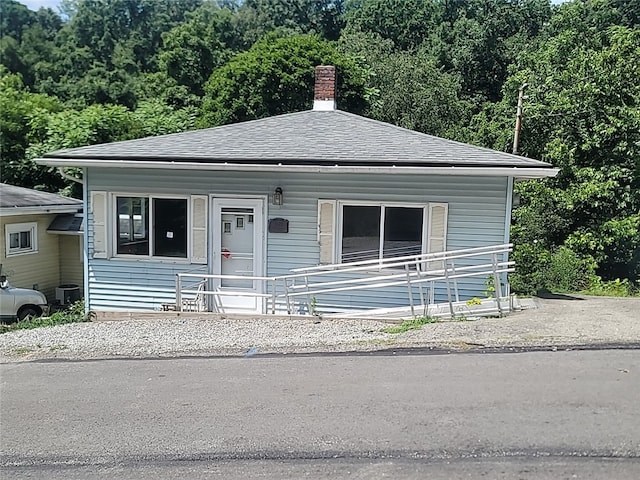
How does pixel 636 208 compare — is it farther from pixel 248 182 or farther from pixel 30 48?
pixel 30 48

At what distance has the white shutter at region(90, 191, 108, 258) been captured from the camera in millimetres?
12031

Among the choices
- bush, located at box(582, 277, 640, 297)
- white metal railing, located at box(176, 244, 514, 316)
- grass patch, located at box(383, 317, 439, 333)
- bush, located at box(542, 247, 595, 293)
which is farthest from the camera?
bush, located at box(542, 247, 595, 293)

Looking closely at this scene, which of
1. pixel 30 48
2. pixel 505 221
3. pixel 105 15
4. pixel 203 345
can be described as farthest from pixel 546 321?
pixel 105 15

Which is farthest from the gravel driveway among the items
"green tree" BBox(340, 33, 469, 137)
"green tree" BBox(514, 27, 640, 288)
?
"green tree" BBox(340, 33, 469, 137)

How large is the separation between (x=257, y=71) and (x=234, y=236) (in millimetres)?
20003

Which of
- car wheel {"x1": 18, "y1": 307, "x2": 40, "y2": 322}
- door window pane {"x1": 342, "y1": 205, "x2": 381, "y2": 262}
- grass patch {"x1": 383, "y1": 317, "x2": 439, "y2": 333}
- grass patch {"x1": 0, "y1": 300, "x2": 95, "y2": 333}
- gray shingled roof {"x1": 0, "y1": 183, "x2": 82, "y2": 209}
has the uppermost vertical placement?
gray shingled roof {"x1": 0, "y1": 183, "x2": 82, "y2": 209}

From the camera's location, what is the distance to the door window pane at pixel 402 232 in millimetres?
11312

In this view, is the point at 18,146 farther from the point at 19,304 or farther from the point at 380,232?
the point at 380,232

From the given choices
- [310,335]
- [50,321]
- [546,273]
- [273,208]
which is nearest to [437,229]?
[273,208]

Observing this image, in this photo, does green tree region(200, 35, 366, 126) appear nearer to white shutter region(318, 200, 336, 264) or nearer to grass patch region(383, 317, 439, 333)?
white shutter region(318, 200, 336, 264)

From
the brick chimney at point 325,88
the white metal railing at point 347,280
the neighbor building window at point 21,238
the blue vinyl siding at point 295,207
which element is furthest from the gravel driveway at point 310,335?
the brick chimney at point 325,88

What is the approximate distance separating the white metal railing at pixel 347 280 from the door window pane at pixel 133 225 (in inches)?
44.8

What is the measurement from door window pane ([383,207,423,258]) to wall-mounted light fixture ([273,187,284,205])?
193 cm

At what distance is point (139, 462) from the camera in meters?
4.75
